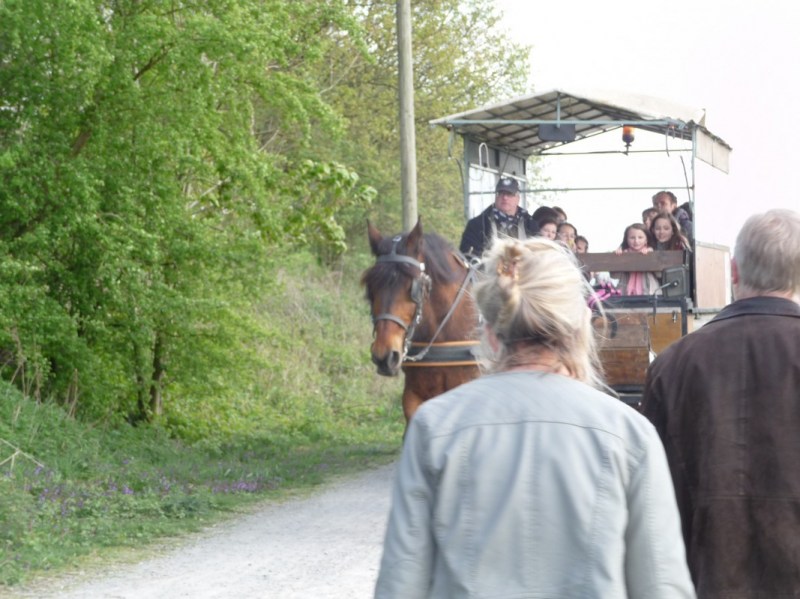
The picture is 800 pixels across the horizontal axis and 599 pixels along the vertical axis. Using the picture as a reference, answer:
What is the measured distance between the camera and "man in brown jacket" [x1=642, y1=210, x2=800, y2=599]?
365cm

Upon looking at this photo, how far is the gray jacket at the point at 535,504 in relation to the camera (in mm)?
2600

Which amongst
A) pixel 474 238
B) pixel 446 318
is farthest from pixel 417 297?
pixel 474 238

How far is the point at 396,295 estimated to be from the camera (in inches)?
383

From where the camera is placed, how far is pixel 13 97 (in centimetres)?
1273

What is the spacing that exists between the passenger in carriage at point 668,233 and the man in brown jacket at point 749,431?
9.36 meters

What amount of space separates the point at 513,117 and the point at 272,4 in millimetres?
2751

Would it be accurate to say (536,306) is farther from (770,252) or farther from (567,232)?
(567,232)

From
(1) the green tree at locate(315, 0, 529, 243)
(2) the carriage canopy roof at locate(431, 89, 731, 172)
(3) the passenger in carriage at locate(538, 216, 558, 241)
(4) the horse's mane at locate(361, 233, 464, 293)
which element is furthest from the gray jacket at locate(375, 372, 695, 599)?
(1) the green tree at locate(315, 0, 529, 243)

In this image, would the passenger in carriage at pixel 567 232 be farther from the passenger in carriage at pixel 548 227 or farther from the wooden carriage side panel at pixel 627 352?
the wooden carriage side panel at pixel 627 352

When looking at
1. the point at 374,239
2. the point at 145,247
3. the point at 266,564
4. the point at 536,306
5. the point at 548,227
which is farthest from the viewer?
the point at 145,247

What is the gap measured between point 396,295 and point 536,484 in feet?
23.4

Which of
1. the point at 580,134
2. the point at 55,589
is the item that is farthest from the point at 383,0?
the point at 55,589

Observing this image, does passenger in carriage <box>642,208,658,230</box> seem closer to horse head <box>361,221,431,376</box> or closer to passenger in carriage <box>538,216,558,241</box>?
passenger in carriage <box>538,216,558,241</box>

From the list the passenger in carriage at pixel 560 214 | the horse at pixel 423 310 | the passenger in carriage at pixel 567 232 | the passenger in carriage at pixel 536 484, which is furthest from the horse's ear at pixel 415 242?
the passenger in carriage at pixel 536 484
